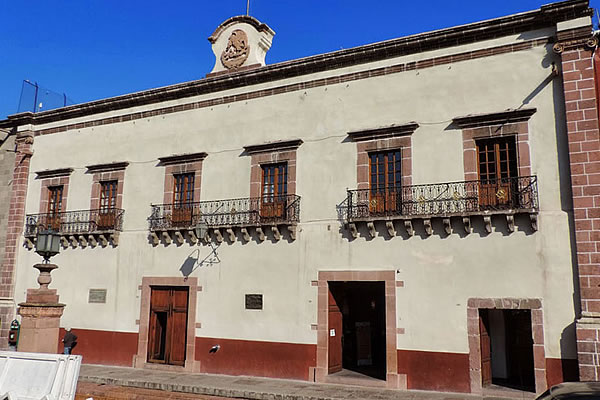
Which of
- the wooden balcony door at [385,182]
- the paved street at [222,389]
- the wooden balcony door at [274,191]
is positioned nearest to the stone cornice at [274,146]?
the wooden balcony door at [274,191]

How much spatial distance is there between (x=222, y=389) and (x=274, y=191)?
20.0 feet

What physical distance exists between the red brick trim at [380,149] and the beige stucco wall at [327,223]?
0.20 m

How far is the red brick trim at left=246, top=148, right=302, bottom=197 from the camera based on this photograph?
15945 mm

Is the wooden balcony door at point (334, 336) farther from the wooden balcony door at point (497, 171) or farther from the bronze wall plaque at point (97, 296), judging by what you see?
the bronze wall plaque at point (97, 296)

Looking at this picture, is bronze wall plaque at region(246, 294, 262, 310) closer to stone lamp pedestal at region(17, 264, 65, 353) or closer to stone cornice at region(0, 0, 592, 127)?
stone lamp pedestal at region(17, 264, 65, 353)

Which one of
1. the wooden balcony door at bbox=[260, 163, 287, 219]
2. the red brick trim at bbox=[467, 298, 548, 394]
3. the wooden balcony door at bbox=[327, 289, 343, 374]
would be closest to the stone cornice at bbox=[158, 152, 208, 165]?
the wooden balcony door at bbox=[260, 163, 287, 219]

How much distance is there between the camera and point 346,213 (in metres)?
15.0

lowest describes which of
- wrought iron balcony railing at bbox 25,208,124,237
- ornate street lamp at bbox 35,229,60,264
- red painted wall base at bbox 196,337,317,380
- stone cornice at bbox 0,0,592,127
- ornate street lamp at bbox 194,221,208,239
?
red painted wall base at bbox 196,337,317,380

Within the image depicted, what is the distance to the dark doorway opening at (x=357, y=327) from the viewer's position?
1523 cm

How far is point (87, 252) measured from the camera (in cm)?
1886

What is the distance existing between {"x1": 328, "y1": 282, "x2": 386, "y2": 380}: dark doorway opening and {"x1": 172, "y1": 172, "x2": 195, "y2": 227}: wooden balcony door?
5.49 meters

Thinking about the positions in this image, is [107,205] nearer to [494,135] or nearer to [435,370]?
[435,370]

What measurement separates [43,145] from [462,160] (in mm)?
16405

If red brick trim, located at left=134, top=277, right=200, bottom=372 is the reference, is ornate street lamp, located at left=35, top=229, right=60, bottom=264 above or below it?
above
